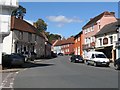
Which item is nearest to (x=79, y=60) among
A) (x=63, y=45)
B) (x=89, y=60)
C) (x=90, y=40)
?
(x=89, y=60)

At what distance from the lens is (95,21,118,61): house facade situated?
54.2m

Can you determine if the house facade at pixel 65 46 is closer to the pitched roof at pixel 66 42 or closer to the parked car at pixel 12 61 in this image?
the pitched roof at pixel 66 42

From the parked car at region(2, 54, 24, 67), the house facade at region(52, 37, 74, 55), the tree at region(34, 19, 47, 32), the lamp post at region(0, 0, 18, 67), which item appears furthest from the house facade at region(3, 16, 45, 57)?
the house facade at region(52, 37, 74, 55)

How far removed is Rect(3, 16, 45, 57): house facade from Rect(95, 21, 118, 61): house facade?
15.2 m

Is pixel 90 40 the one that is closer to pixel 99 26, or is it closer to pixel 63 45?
pixel 99 26

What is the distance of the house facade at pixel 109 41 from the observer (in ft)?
178

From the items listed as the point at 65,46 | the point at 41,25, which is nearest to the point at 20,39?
the point at 41,25

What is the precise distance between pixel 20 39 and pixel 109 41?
20.6 metres

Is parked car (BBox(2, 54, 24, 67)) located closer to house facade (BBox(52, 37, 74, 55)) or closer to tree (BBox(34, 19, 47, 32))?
tree (BBox(34, 19, 47, 32))

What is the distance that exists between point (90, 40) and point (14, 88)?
57.9 m

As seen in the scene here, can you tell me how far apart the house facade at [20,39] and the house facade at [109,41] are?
49.8ft

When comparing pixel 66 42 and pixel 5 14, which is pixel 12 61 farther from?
pixel 66 42

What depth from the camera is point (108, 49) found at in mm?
57781

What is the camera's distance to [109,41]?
57.3 metres
